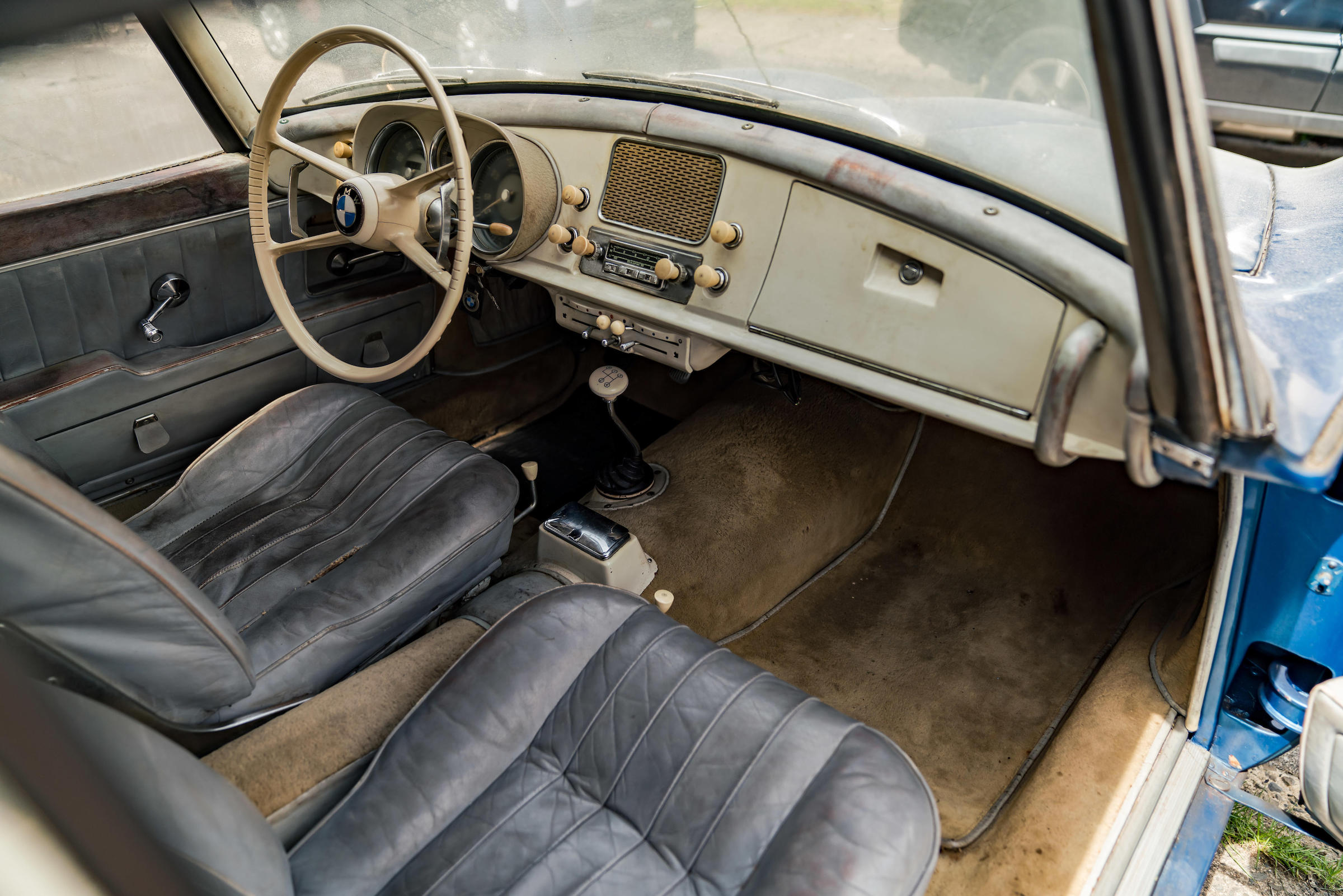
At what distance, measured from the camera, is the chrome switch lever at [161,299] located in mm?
1930

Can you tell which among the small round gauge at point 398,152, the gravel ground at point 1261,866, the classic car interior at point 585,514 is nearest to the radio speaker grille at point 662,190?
the classic car interior at point 585,514

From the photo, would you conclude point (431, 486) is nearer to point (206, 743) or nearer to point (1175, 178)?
point (206, 743)

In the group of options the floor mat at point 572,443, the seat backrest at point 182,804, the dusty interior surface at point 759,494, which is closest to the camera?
the seat backrest at point 182,804

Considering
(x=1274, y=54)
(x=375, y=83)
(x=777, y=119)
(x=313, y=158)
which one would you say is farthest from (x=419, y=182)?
(x=1274, y=54)

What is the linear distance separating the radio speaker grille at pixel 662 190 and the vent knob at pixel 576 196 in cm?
4

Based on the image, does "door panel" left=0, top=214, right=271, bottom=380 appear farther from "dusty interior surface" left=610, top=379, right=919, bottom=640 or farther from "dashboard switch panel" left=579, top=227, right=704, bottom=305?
"dusty interior surface" left=610, top=379, right=919, bottom=640

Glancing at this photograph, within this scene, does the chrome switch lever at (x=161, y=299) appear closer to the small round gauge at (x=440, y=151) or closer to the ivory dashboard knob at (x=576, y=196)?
the small round gauge at (x=440, y=151)

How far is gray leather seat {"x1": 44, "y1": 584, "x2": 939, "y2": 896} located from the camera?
3.44 ft

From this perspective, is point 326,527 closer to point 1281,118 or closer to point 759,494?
Result: point 759,494

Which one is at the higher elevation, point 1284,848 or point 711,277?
point 711,277

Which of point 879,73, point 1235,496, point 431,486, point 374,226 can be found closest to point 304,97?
point 374,226

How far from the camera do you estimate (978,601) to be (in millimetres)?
2203

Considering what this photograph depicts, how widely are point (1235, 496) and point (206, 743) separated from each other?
1.64m

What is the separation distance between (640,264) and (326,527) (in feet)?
2.81
